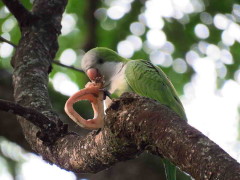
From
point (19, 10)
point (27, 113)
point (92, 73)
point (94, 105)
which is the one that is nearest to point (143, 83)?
point (94, 105)

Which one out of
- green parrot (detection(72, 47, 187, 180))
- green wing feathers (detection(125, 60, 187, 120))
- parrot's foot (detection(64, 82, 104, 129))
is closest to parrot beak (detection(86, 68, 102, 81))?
green parrot (detection(72, 47, 187, 180))

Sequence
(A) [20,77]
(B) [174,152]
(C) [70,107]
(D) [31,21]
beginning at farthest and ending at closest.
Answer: (D) [31,21] → (A) [20,77] → (C) [70,107] → (B) [174,152]

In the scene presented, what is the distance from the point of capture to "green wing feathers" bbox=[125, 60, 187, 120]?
2.94 metres

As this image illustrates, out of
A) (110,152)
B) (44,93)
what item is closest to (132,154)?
(110,152)

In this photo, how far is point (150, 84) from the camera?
9.77ft

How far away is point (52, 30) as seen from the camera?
2.84 m

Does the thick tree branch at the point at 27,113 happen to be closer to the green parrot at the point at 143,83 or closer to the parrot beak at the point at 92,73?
the green parrot at the point at 143,83

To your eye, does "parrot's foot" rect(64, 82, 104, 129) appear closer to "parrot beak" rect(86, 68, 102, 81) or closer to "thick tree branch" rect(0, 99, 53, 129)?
"thick tree branch" rect(0, 99, 53, 129)

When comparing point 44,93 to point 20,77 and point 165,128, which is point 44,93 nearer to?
point 20,77

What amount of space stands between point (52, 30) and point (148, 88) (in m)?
0.72

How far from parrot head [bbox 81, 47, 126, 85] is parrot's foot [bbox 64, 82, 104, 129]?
77cm

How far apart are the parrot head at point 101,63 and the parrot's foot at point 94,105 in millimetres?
773

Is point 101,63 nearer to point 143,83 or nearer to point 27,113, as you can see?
point 143,83

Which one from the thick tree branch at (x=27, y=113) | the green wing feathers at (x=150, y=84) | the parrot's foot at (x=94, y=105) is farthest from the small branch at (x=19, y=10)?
the thick tree branch at (x=27, y=113)
